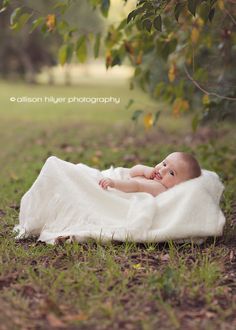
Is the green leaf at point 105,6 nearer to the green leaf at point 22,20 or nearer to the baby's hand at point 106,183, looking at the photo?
the green leaf at point 22,20

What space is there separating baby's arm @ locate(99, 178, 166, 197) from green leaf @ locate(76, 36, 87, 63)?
1.56 metres

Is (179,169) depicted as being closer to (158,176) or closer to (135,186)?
(158,176)

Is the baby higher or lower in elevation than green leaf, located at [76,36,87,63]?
lower

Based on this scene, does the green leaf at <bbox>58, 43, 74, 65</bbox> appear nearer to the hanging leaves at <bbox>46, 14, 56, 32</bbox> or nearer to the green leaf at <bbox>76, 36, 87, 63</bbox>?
the green leaf at <bbox>76, 36, 87, 63</bbox>

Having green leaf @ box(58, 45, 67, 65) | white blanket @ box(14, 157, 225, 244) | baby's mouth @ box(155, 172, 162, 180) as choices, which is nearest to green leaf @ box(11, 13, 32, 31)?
green leaf @ box(58, 45, 67, 65)

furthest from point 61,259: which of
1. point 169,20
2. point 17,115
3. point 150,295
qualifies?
point 17,115

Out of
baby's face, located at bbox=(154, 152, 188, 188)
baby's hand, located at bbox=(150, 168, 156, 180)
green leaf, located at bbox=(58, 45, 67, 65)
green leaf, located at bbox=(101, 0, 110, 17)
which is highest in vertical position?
green leaf, located at bbox=(101, 0, 110, 17)

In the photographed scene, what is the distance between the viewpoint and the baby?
13.0ft

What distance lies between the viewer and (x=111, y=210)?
3951mm

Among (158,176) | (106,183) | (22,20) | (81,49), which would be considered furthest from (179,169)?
(22,20)

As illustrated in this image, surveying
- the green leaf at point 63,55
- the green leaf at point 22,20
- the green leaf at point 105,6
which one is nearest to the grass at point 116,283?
the green leaf at point 63,55

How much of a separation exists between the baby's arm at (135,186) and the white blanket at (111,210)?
0.04 m

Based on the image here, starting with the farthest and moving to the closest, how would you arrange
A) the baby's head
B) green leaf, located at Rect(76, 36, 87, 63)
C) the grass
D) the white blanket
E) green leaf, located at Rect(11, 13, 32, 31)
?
green leaf, located at Rect(76, 36, 87, 63)
green leaf, located at Rect(11, 13, 32, 31)
the baby's head
the white blanket
the grass

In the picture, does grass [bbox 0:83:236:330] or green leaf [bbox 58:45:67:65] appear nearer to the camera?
grass [bbox 0:83:236:330]
